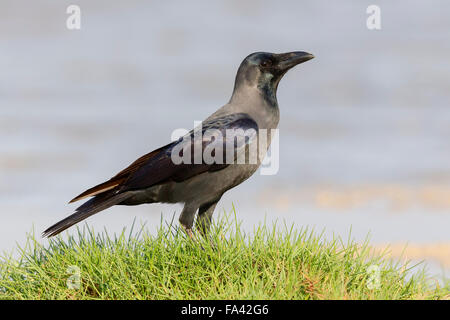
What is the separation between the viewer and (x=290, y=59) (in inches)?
235

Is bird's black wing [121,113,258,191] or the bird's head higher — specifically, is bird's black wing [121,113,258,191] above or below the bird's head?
below

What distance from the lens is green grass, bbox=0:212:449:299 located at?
4.45 metres

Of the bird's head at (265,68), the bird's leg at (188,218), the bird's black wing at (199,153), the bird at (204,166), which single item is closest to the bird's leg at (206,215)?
the bird at (204,166)

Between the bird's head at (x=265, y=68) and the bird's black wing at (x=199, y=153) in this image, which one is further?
the bird's head at (x=265, y=68)

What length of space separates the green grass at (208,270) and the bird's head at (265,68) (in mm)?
1587

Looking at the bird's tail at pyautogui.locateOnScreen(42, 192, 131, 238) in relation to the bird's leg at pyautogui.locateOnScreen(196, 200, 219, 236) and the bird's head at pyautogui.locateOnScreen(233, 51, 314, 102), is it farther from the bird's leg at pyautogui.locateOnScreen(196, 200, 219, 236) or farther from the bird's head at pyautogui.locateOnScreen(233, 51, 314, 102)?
the bird's head at pyautogui.locateOnScreen(233, 51, 314, 102)

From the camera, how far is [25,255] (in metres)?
5.48

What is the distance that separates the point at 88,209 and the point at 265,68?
2.50 m

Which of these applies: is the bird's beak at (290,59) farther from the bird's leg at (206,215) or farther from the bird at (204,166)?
the bird's leg at (206,215)

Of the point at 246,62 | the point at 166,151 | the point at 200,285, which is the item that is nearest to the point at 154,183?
the point at 166,151

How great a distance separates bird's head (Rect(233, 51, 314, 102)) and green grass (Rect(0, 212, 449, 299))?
1.59 metres

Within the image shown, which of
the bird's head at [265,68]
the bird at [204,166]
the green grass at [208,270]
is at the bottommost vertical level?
the green grass at [208,270]

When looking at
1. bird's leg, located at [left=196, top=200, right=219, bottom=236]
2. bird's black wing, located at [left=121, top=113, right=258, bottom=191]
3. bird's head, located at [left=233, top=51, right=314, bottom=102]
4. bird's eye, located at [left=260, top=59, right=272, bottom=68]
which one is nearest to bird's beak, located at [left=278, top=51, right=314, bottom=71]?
Answer: bird's head, located at [left=233, top=51, right=314, bottom=102]

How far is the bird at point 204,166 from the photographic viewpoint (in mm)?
5360
